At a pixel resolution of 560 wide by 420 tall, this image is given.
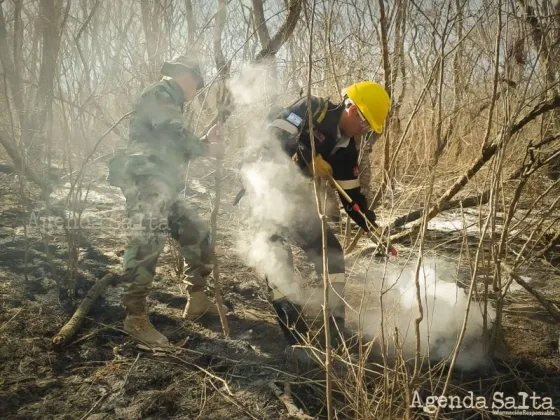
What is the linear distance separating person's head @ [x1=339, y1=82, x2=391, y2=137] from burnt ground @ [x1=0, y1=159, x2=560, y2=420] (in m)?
1.58

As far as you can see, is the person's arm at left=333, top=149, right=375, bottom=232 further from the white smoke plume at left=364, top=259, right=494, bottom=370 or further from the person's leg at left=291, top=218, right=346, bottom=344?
the white smoke plume at left=364, top=259, right=494, bottom=370

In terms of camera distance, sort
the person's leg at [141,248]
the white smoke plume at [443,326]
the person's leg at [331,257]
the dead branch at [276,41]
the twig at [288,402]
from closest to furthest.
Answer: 1. the twig at [288,402]
2. the white smoke plume at [443,326]
3. the person's leg at [141,248]
4. the person's leg at [331,257]
5. the dead branch at [276,41]

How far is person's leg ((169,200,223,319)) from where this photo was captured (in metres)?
3.00

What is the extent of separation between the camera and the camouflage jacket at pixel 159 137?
8.85 ft

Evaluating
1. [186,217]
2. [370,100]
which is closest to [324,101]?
[370,100]

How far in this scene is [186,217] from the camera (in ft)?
9.87

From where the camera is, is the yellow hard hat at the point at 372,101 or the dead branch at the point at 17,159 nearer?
the yellow hard hat at the point at 372,101

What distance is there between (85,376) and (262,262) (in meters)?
1.60

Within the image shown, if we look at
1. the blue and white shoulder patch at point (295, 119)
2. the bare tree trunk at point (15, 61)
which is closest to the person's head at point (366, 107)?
the blue and white shoulder patch at point (295, 119)

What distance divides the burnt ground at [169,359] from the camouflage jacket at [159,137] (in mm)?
1076

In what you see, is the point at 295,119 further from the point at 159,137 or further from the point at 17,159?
the point at 17,159

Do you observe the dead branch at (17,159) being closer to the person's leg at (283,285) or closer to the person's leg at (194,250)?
the person's leg at (194,250)

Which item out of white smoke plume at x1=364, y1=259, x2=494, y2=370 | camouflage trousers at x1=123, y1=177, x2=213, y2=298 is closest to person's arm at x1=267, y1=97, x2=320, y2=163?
camouflage trousers at x1=123, y1=177, x2=213, y2=298

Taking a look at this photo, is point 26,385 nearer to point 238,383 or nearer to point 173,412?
point 173,412
